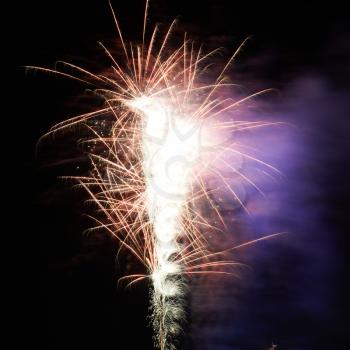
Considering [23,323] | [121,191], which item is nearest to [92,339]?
[23,323]

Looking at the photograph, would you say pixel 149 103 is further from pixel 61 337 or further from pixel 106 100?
pixel 61 337

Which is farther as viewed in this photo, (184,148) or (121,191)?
(121,191)

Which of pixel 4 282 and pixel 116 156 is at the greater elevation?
pixel 116 156

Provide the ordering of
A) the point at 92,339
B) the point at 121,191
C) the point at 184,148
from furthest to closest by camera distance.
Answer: the point at 92,339 < the point at 121,191 < the point at 184,148

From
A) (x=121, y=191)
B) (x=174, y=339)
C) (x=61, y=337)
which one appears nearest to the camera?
(x=121, y=191)

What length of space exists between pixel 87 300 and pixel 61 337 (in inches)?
52.4

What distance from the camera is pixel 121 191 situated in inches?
277

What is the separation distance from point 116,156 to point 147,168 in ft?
1.85

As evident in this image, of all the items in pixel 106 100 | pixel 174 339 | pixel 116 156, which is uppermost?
pixel 106 100

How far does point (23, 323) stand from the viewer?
12078 millimetres

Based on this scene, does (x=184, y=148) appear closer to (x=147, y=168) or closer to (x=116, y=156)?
(x=147, y=168)

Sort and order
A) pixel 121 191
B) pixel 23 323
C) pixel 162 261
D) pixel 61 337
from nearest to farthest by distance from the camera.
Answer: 1. pixel 121 191
2. pixel 162 261
3. pixel 23 323
4. pixel 61 337

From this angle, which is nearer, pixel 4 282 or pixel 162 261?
pixel 162 261

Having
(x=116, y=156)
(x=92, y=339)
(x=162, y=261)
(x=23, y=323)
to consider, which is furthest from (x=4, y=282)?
(x=116, y=156)
